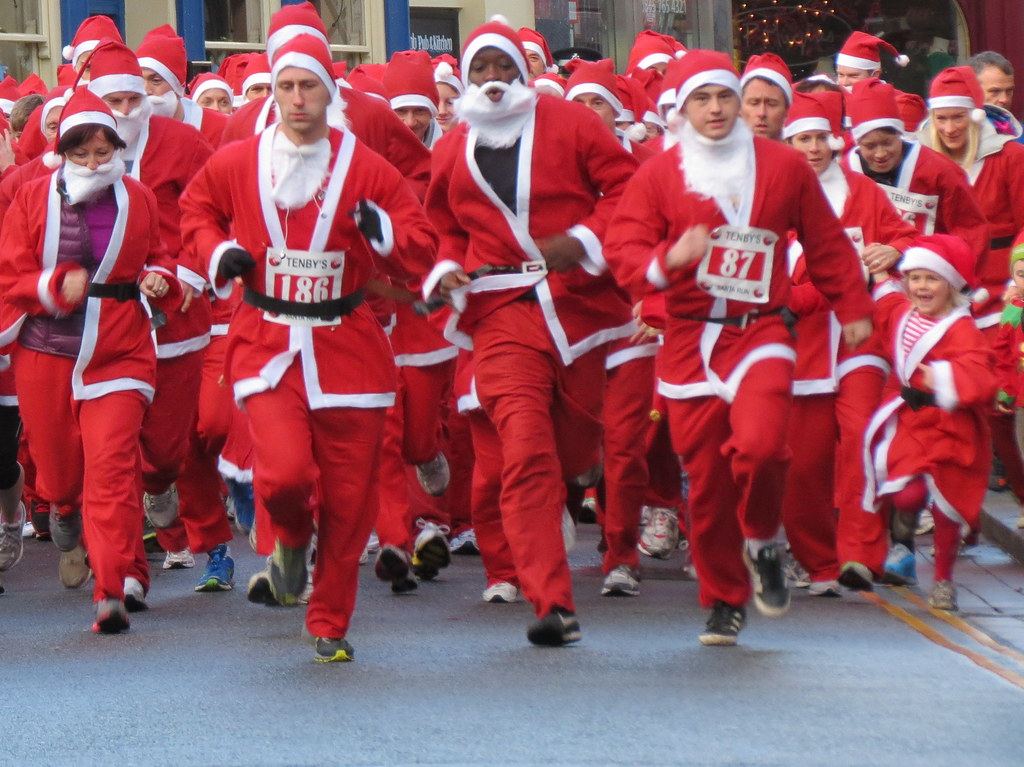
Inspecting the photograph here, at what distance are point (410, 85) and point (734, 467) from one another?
13.7ft

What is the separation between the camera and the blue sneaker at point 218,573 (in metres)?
10.3

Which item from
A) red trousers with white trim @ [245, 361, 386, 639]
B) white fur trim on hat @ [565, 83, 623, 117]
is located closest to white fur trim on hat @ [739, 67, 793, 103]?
white fur trim on hat @ [565, 83, 623, 117]

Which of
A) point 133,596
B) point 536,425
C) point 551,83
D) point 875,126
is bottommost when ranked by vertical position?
point 133,596

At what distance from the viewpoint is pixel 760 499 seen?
817 centimetres

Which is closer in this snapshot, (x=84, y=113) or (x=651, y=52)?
(x=84, y=113)

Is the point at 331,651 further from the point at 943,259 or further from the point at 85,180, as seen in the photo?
the point at 943,259

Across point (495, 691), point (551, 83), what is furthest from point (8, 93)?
point (495, 691)

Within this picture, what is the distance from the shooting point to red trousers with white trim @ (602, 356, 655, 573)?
395 inches

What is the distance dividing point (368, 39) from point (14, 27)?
426cm

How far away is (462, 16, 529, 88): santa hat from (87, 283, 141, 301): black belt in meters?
1.57

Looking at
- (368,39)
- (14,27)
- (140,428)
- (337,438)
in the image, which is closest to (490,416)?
(337,438)

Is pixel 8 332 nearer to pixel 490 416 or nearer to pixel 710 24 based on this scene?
pixel 490 416

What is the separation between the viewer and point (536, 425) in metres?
8.52

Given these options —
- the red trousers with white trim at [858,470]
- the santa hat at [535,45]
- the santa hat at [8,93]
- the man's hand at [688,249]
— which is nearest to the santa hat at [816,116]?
the red trousers with white trim at [858,470]
